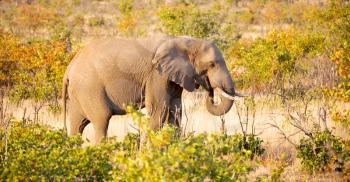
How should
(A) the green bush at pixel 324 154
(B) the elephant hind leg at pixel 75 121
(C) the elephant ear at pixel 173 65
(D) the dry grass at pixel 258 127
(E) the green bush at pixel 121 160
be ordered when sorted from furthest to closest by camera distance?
(B) the elephant hind leg at pixel 75 121 → (C) the elephant ear at pixel 173 65 → (D) the dry grass at pixel 258 127 → (A) the green bush at pixel 324 154 → (E) the green bush at pixel 121 160

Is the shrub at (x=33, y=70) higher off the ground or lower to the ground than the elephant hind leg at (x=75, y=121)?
higher

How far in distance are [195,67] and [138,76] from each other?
3.68 ft

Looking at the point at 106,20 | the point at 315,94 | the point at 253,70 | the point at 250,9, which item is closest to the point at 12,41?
the point at 253,70

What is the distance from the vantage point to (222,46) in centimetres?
2339

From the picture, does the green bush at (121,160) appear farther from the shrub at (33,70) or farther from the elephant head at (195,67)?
the shrub at (33,70)

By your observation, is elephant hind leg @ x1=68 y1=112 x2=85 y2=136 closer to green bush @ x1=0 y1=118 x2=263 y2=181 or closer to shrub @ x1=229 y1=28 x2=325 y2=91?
green bush @ x1=0 y1=118 x2=263 y2=181

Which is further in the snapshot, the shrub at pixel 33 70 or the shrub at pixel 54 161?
the shrub at pixel 33 70

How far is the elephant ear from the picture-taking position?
9.73 m

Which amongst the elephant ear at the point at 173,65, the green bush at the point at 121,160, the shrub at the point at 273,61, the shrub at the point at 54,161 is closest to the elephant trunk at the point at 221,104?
the elephant ear at the point at 173,65

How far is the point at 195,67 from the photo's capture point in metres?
10.2

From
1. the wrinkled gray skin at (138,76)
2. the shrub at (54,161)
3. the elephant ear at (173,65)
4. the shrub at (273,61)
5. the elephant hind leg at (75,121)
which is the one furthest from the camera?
the shrub at (273,61)

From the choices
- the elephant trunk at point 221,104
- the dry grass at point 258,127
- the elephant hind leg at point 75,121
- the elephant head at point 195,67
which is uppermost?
the elephant head at point 195,67

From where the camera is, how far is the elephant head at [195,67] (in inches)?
384

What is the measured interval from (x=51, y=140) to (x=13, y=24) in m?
35.0
